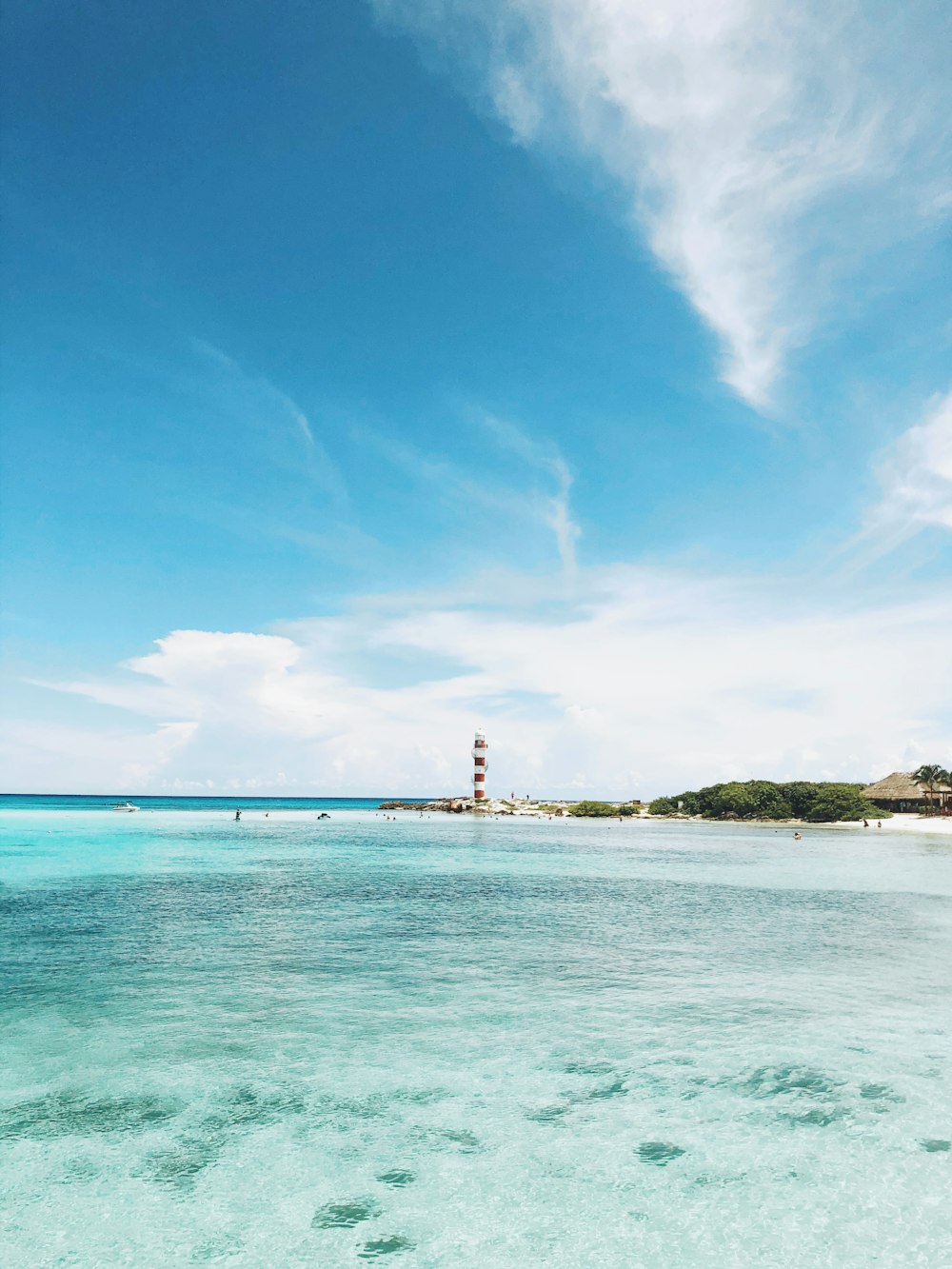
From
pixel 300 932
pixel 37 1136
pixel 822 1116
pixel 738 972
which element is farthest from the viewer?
pixel 300 932

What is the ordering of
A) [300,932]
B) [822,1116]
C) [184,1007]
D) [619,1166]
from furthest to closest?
[300,932]
[184,1007]
[822,1116]
[619,1166]

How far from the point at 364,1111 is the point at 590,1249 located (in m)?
4.56

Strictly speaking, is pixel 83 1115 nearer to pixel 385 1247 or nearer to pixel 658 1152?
pixel 385 1247

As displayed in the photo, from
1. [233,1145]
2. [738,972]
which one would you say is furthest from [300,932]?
[233,1145]

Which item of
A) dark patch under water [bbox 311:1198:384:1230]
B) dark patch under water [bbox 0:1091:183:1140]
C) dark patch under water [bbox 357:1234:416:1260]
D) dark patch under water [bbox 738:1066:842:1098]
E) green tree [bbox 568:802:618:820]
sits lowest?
dark patch under water [bbox 357:1234:416:1260]

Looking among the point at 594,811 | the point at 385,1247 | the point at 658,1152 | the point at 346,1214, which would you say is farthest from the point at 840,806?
the point at 385,1247

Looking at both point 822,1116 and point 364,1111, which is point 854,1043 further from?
point 364,1111

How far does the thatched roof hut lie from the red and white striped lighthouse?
6816 cm

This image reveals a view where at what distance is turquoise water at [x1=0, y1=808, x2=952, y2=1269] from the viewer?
891cm

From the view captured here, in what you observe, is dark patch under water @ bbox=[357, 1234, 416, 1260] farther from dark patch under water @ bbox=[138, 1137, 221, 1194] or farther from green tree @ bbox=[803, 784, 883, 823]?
green tree @ bbox=[803, 784, 883, 823]

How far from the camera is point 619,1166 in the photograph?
1028cm

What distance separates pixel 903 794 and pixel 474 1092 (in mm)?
127228

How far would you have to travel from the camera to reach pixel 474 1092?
41.5 ft

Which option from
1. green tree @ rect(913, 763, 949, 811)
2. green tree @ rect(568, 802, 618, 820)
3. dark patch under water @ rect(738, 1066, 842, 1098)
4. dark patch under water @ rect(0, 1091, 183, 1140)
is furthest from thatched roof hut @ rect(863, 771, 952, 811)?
dark patch under water @ rect(0, 1091, 183, 1140)
